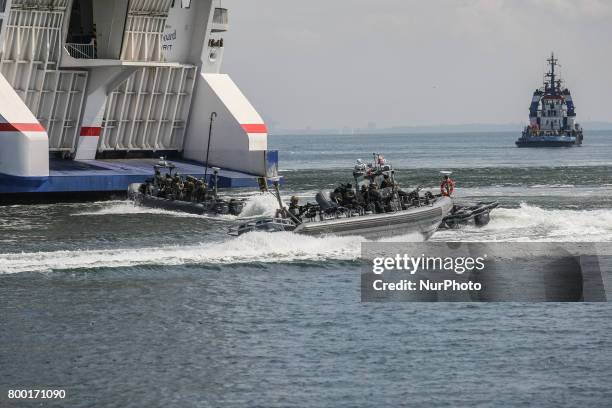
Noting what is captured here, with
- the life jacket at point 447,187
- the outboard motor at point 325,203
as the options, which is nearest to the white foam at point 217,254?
the outboard motor at point 325,203

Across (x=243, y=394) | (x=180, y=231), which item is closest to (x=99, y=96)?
(x=180, y=231)

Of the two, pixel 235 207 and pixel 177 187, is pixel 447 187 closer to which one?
pixel 235 207

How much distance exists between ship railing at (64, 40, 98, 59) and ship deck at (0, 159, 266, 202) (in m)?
4.12

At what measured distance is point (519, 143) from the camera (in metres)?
143

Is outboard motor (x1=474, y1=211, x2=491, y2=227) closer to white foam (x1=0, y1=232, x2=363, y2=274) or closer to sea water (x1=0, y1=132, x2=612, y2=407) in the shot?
sea water (x1=0, y1=132, x2=612, y2=407)

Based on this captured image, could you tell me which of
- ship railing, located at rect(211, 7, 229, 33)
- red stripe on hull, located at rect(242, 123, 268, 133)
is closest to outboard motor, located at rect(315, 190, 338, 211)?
red stripe on hull, located at rect(242, 123, 268, 133)

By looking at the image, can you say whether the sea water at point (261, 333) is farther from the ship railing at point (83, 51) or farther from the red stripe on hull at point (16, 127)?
the ship railing at point (83, 51)

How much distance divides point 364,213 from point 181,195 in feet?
41.2

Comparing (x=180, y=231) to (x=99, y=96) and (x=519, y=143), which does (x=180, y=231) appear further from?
(x=519, y=143)

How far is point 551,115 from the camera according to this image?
145m

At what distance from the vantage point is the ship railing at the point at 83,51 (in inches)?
1887

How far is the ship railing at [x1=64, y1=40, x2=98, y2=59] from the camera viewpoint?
47938 mm

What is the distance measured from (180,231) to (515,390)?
62.6ft

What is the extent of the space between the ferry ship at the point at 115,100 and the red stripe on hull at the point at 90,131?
0.04 meters
